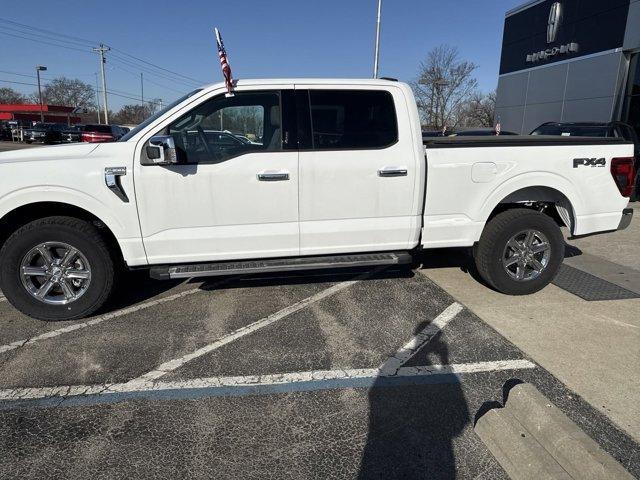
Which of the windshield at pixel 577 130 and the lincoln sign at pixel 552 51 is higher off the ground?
the lincoln sign at pixel 552 51

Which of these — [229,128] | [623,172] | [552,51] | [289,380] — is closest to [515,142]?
[623,172]

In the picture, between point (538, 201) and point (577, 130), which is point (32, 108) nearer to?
point (577, 130)

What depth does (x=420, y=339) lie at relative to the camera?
12.5 feet

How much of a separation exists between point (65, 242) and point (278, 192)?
1.88 m

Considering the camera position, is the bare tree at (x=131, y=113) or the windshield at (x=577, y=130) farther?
the bare tree at (x=131, y=113)

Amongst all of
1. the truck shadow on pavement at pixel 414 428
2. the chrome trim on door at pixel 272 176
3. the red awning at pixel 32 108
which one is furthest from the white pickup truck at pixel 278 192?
the red awning at pixel 32 108

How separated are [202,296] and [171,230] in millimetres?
1019

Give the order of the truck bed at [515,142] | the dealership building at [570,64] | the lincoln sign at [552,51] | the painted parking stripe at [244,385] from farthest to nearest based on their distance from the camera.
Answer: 1. the lincoln sign at [552,51]
2. the dealership building at [570,64]
3. the truck bed at [515,142]
4. the painted parking stripe at [244,385]

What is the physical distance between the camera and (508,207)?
4812 mm

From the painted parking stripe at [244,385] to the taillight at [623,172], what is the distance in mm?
2522

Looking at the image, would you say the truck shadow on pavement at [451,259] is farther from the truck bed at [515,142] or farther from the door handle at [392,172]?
the door handle at [392,172]

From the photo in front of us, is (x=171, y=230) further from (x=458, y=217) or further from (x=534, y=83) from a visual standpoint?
(x=534, y=83)

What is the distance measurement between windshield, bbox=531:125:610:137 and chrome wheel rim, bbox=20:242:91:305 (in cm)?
888

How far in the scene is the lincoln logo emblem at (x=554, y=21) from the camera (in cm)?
2023
